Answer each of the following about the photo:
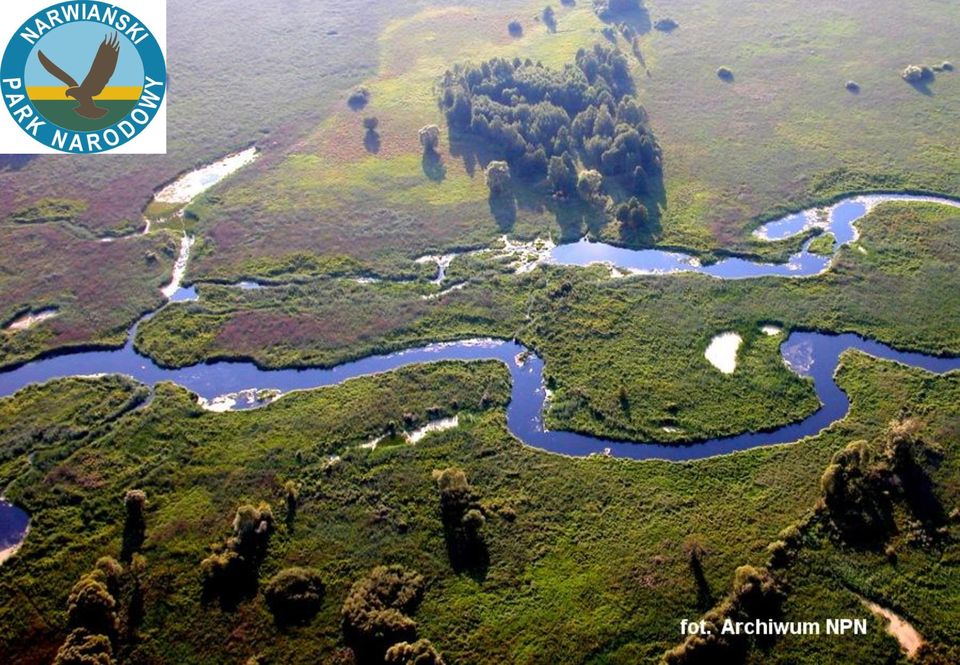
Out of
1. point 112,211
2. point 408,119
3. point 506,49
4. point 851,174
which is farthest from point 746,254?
point 112,211

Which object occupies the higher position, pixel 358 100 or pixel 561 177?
pixel 358 100

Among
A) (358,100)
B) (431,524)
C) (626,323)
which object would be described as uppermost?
(358,100)

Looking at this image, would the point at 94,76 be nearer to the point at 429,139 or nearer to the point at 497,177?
the point at 429,139

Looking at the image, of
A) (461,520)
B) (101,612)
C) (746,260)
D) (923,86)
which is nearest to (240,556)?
(101,612)

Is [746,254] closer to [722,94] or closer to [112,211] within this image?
[722,94]

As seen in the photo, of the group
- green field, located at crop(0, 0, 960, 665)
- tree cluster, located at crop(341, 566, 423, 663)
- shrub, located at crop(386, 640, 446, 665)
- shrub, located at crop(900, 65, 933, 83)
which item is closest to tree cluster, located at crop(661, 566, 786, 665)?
green field, located at crop(0, 0, 960, 665)

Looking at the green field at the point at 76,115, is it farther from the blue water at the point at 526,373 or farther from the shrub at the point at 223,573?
the shrub at the point at 223,573
